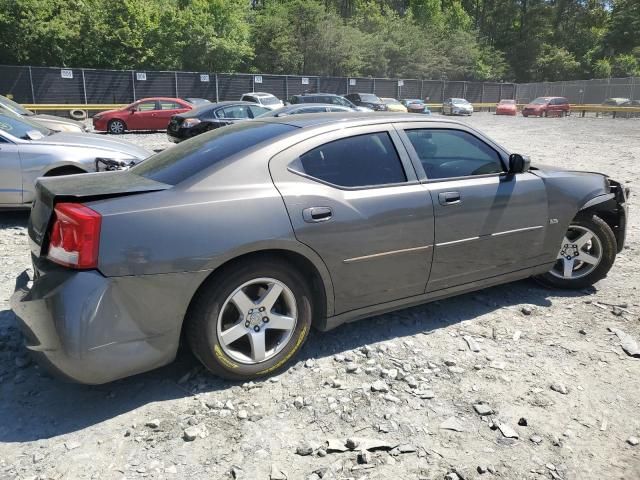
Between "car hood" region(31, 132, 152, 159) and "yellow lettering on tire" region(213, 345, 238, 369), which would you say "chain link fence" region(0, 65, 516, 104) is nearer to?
"car hood" region(31, 132, 152, 159)

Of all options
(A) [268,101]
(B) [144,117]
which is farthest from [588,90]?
(B) [144,117]

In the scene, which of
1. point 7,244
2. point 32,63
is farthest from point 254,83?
point 7,244

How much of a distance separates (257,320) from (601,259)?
126 inches

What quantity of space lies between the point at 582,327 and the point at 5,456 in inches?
150

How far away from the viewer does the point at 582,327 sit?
4.03 metres

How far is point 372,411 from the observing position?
116 inches

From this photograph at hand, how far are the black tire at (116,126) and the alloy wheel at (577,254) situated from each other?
1920 centimetres

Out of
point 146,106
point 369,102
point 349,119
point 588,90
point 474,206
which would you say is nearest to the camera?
point 349,119

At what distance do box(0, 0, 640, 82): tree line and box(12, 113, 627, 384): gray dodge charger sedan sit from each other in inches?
1420

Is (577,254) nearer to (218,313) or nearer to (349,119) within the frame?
(349,119)

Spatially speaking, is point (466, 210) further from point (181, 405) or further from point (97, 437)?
point (97, 437)

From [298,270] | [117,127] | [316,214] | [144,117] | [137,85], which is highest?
[137,85]

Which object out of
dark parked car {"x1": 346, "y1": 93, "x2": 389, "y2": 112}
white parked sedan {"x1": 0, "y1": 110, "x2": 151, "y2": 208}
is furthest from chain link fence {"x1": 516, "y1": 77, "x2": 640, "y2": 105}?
white parked sedan {"x1": 0, "y1": 110, "x2": 151, "y2": 208}

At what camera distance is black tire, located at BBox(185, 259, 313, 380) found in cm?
293
